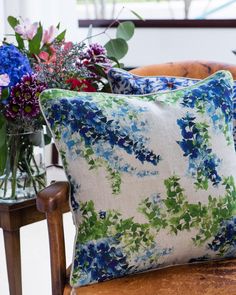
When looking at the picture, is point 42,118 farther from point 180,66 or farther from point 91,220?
point 180,66

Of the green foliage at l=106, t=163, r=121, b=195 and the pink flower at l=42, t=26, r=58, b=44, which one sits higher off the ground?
the pink flower at l=42, t=26, r=58, b=44

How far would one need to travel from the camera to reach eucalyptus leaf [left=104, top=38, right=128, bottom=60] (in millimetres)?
1770

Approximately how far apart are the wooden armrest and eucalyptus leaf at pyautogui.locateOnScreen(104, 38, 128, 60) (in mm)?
519

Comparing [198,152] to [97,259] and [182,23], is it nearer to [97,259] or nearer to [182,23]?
[97,259]

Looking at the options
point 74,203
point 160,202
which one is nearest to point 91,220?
point 74,203

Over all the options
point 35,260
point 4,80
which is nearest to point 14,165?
point 4,80

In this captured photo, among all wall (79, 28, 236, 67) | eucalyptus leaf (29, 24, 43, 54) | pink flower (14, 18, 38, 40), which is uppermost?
pink flower (14, 18, 38, 40)

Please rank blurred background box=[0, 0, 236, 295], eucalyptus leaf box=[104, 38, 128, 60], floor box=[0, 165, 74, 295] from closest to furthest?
eucalyptus leaf box=[104, 38, 128, 60]
floor box=[0, 165, 74, 295]
blurred background box=[0, 0, 236, 295]

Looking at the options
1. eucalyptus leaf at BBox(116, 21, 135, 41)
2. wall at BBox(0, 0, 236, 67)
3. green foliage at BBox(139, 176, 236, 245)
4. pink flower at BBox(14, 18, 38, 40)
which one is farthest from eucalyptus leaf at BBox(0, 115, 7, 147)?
wall at BBox(0, 0, 236, 67)

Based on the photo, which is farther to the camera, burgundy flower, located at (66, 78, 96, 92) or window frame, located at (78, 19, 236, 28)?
window frame, located at (78, 19, 236, 28)

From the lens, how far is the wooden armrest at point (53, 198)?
4.52 ft

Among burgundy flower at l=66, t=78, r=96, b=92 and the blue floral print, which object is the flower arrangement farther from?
the blue floral print

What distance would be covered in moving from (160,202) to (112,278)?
22 centimetres

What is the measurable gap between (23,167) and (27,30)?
14.5 inches
